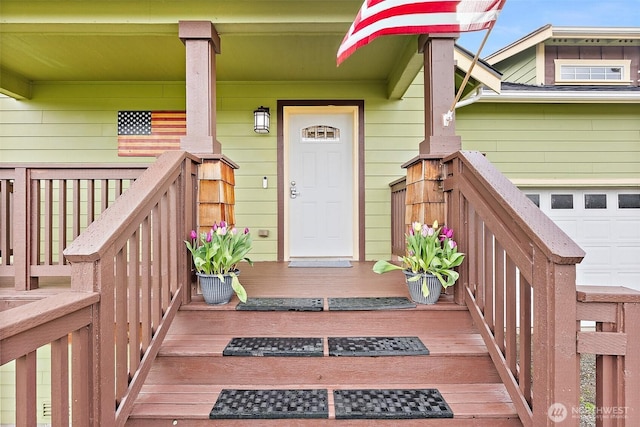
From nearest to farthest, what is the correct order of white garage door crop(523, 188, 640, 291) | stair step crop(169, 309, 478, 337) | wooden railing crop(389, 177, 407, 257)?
stair step crop(169, 309, 478, 337) < wooden railing crop(389, 177, 407, 257) < white garage door crop(523, 188, 640, 291)

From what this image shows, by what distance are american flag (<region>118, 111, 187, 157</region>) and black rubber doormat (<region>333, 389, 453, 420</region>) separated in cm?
381

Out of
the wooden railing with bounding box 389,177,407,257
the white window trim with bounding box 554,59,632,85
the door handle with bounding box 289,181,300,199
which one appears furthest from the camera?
the white window trim with bounding box 554,59,632,85

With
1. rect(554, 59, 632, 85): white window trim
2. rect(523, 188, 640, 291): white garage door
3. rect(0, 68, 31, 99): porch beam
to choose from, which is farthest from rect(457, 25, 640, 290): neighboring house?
rect(0, 68, 31, 99): porch beam

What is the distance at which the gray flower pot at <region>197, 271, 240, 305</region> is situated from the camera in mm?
2242

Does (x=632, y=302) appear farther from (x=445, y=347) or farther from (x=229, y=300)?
(x=229, y=300)

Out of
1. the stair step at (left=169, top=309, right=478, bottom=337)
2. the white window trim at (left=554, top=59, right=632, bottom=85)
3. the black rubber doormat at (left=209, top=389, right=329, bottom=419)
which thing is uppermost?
the white window trim at (left=554, top=59, right=632, bottom=85)

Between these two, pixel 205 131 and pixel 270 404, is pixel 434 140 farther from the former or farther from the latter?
pixel 270 404

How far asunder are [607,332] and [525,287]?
30 centimetres

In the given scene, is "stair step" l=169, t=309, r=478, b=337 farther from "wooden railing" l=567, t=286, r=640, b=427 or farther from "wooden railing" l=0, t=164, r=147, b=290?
"wooden railing" l=0, t=164, r=147, b=290

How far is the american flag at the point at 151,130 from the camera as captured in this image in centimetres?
464

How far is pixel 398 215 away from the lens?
4195 mm

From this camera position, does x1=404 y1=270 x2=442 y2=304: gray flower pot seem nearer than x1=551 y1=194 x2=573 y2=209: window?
Yes

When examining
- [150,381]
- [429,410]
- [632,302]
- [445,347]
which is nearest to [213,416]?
[150,381]

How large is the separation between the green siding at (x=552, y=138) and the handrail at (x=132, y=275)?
3.89m
